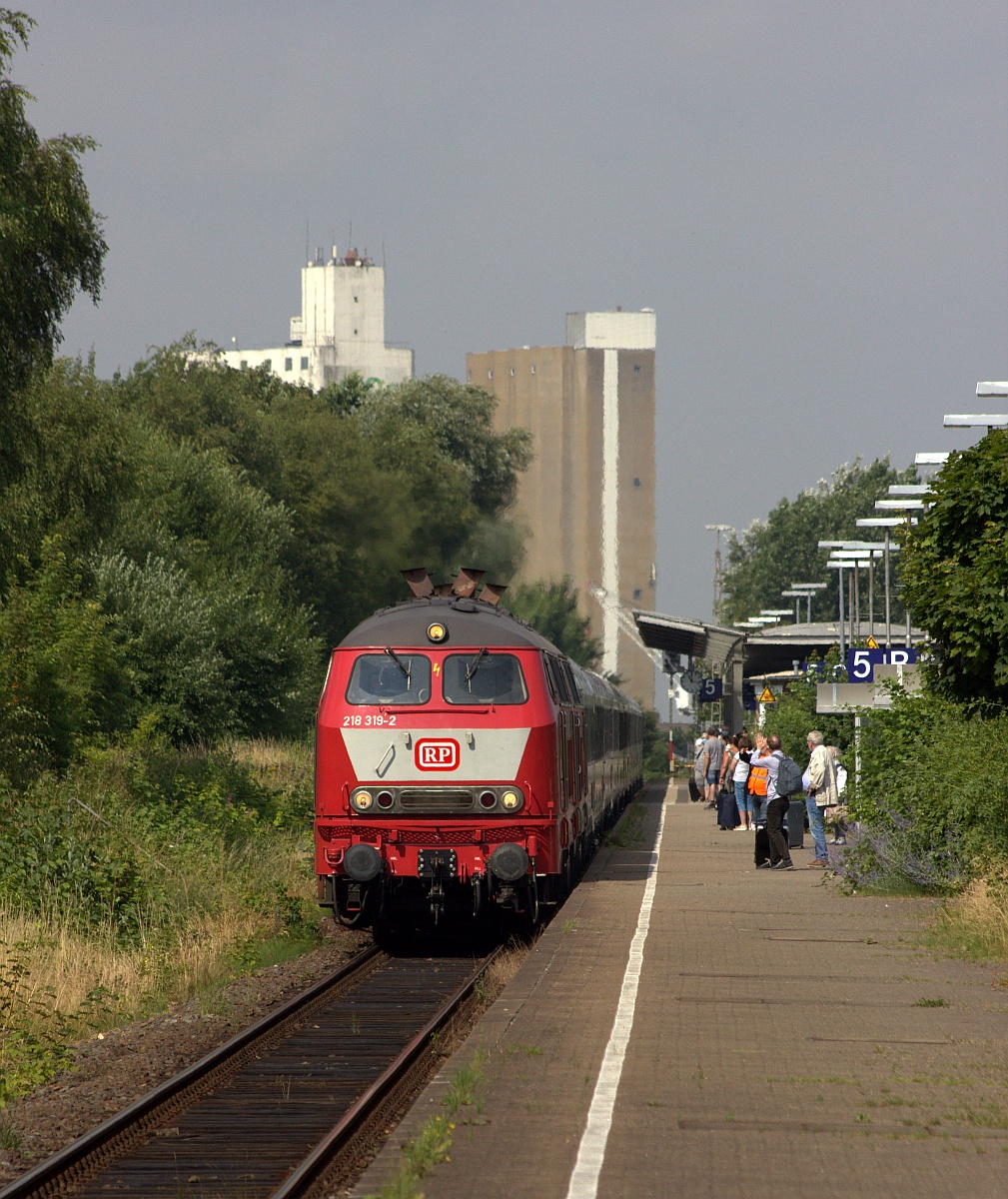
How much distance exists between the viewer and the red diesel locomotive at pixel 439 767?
14977mm

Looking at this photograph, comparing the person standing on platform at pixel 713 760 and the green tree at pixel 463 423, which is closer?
the person standing on platform at pixel 713 760

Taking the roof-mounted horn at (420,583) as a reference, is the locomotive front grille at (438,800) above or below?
below

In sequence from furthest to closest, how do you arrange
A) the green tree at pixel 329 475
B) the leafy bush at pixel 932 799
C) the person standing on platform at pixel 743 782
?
the green tree at pixel 329 475 → the person standing on platform at pixel 743 782 → the leafy bush at pixel 932 799

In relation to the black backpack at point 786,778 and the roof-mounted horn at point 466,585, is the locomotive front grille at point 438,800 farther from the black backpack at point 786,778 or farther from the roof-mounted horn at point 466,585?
the black backpack at point 786,778

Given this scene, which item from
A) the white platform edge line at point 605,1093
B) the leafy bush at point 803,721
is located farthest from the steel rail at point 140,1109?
the leafy bush at point 803,721

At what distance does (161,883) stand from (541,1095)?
9.50 m

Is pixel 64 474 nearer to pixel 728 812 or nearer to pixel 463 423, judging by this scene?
pixel 728 812

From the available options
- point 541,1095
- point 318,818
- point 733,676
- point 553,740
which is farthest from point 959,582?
point 733,676

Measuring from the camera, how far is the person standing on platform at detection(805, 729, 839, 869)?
21.5 meters

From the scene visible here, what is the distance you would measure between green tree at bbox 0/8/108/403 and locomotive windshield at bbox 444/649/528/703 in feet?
34.6

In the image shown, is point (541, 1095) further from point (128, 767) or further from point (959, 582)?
point (128, 767)

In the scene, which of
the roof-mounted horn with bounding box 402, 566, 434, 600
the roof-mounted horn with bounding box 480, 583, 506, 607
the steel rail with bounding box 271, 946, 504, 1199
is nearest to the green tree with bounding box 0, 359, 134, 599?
the roof-mounted horn with bounding box 402, 566, 434, 600

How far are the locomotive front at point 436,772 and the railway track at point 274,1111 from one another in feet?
6.45

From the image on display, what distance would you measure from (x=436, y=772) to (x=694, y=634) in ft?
86.1
